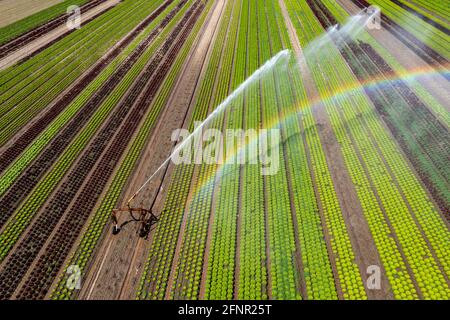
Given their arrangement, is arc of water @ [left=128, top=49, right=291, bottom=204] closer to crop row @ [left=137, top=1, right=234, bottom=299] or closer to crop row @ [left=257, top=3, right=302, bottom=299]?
crop row @ [left=137, top=1, right=234, bottom=299]

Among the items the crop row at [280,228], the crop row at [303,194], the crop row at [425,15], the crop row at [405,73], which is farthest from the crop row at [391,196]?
the crop row at [425,15]

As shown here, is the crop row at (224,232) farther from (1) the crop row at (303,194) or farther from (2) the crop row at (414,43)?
(2) the crop row at (414,43)

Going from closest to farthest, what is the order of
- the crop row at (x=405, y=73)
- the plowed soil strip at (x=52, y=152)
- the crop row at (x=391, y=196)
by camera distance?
the crop row at (x=391, y=196) < the plowed soil strip at (x=52, y=152) < the crop row at (x=405, y=73)

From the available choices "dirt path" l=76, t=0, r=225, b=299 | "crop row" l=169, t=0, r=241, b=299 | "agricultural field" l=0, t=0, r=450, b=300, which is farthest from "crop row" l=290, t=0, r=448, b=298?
"dirt path" l=76, t=0, r=225, b=299

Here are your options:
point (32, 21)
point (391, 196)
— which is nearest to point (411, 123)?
point (391, 196)

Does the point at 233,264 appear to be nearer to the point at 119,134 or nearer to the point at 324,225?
the point at 324,225

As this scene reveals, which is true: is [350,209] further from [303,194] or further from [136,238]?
[136,238]
